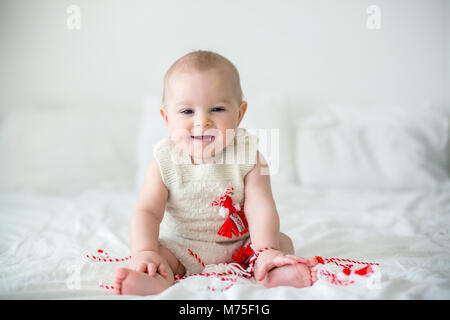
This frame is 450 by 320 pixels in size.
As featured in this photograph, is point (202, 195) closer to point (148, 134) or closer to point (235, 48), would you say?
point (148, 134)

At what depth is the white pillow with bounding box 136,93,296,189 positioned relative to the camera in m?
1.73

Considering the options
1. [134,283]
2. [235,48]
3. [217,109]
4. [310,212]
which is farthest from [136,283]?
[235,48]

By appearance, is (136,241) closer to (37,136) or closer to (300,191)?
(300,191)

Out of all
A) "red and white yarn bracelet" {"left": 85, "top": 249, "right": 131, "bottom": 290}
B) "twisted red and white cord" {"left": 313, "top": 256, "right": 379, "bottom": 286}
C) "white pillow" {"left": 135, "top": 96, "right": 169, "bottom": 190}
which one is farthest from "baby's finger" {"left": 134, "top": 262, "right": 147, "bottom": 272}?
"white pillow" {"left": 135, "top": 96, "right": 169, "bottom": 190}

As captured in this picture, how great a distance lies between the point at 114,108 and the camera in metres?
2.06

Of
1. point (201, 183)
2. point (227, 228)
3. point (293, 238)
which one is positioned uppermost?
point (201, 183)

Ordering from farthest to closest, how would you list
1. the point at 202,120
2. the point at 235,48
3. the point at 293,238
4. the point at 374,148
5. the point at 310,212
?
the point at 235,48 < the point at 374,148 < the point at 310,212 < the point at 293,238 < the point at 202,120

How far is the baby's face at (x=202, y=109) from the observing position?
0.83 metres

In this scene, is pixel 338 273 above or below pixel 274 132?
below

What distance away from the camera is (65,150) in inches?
71.1

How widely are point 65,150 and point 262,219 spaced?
1267 mm

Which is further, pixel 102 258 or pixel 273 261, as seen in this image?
pixel 102 258

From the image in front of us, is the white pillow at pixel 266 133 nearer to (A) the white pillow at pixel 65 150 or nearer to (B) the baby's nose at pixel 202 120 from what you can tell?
(A) the white pillow at pixel 65 150

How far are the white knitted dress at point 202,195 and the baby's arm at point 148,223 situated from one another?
0.08 ft
